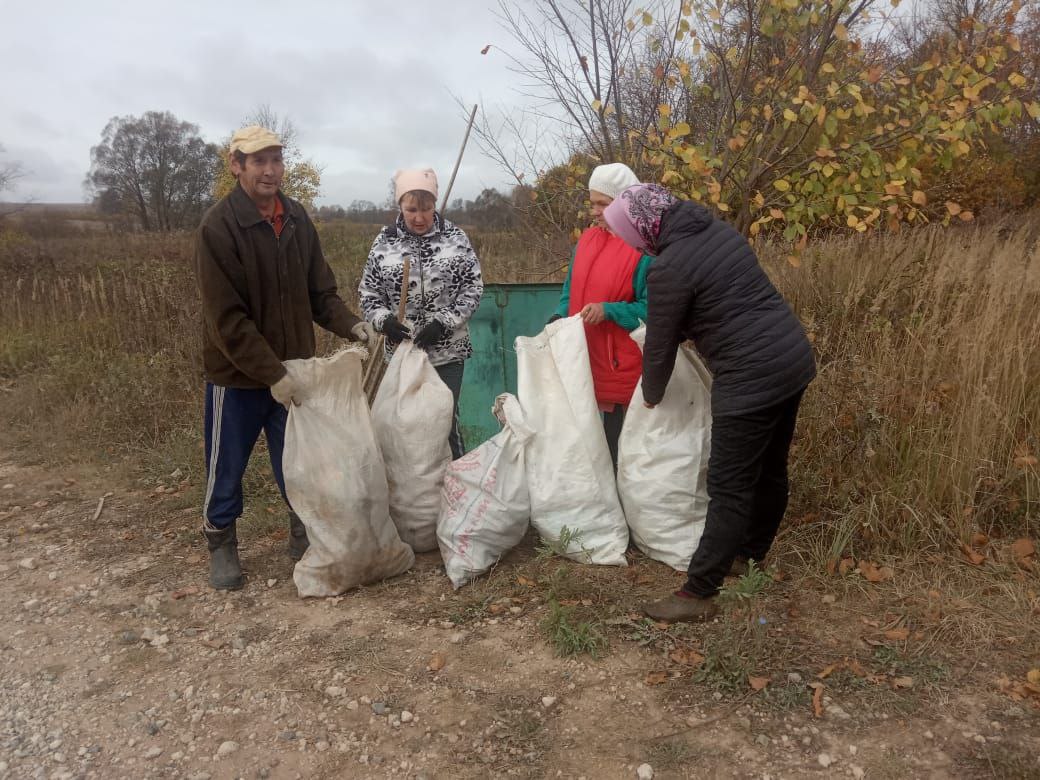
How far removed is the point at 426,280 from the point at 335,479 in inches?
39.9

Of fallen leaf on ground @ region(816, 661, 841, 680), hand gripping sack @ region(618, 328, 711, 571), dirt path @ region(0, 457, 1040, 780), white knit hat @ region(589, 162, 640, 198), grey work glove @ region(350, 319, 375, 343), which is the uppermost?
white knit hat @ region(589, 162, 640, 198)

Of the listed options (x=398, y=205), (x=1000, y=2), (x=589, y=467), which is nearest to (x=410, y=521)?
(x=589, y=467)

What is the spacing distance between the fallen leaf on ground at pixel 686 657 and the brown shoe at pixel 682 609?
0.13 metres

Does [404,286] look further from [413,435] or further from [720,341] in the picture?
[720,341]

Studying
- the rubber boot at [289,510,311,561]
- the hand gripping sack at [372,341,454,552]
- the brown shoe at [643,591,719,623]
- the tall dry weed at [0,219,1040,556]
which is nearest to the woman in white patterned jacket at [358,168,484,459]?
the hand gripping sack at [372,341,454,552]

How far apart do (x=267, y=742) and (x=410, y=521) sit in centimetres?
121

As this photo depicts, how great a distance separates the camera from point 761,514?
9.39 feet

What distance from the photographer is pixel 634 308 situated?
9.91 feet

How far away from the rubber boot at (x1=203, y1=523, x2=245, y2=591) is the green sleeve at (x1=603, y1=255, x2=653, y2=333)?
1.85m

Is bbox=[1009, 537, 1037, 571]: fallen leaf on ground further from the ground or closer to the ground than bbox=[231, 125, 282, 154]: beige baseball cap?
closer to the ground

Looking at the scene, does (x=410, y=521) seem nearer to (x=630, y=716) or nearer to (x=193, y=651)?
(x=193, y=651)

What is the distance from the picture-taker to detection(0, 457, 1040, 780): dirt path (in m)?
2.05

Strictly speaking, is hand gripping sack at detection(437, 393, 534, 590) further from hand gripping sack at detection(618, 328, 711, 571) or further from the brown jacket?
the brown jacket

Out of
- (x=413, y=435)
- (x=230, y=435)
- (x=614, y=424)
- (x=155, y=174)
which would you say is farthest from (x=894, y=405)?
(x=155, y=174)
